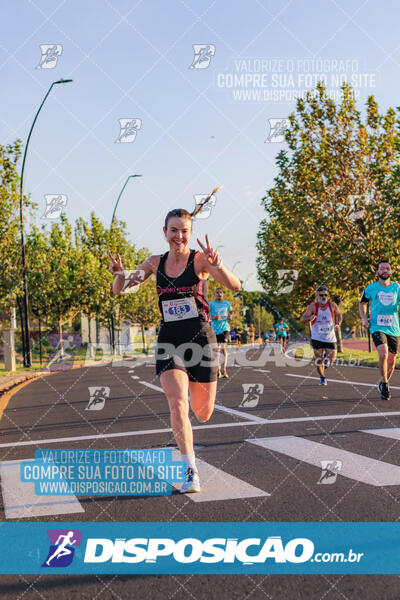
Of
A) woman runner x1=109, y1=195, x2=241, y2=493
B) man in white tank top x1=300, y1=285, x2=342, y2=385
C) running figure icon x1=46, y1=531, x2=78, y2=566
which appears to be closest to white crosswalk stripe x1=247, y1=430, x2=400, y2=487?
woman runner x1=109, y1=195, x2=241, y2=493

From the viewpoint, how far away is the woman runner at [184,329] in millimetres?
4758

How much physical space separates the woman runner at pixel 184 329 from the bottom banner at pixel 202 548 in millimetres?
988

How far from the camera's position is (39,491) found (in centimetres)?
486

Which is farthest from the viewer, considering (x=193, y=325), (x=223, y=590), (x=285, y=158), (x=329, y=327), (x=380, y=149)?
(x=285, y=158)

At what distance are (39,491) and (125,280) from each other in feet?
5.58

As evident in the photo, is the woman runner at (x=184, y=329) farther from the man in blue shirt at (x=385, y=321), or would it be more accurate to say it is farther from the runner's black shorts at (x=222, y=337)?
the runner's black shorts at (x=222, y=337)

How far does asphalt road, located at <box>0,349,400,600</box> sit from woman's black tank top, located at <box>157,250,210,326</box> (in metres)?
1.27

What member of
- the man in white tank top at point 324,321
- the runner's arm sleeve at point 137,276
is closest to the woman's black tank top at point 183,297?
the runner's arm sleeve at point 137,276

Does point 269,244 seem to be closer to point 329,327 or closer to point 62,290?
point 62,290

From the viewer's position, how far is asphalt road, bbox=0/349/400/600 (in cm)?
306

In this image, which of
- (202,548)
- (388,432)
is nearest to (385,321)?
(388,432)

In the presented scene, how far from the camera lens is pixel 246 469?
5.38 meters

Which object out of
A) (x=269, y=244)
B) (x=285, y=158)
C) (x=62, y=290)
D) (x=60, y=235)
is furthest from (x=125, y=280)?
(x=269, y=244)

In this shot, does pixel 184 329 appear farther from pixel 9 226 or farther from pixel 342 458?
pixel 9 226
